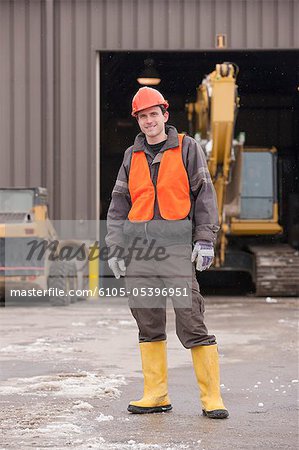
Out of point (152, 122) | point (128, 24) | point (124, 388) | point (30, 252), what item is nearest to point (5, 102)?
point (128, 24)

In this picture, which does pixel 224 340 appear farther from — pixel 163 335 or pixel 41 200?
pixel 41 200

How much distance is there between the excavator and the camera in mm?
16578

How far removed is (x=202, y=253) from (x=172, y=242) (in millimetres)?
279

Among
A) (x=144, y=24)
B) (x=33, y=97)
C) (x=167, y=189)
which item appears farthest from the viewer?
(x=33, y=97)

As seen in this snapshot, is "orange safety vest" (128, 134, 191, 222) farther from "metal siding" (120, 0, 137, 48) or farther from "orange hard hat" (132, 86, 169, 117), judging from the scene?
"metal siding" (120, 0, 137, 48)

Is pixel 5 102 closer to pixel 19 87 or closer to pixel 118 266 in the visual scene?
pixel 19 87

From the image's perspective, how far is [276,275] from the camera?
19.0 m

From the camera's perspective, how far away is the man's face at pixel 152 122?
20.8 feet

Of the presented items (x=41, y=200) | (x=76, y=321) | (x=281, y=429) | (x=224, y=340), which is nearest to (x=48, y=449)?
(x=281, y=429)

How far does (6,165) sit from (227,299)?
4688mm

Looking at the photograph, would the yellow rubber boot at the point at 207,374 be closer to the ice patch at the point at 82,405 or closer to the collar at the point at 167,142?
the ice patch at the point at 82,405

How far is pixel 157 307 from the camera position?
20.9 feet

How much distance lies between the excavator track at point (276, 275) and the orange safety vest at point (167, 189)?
41.8ft

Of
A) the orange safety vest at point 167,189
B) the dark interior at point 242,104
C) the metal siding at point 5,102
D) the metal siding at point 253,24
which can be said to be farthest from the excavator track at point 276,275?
the orange safety vest at point 167,189
